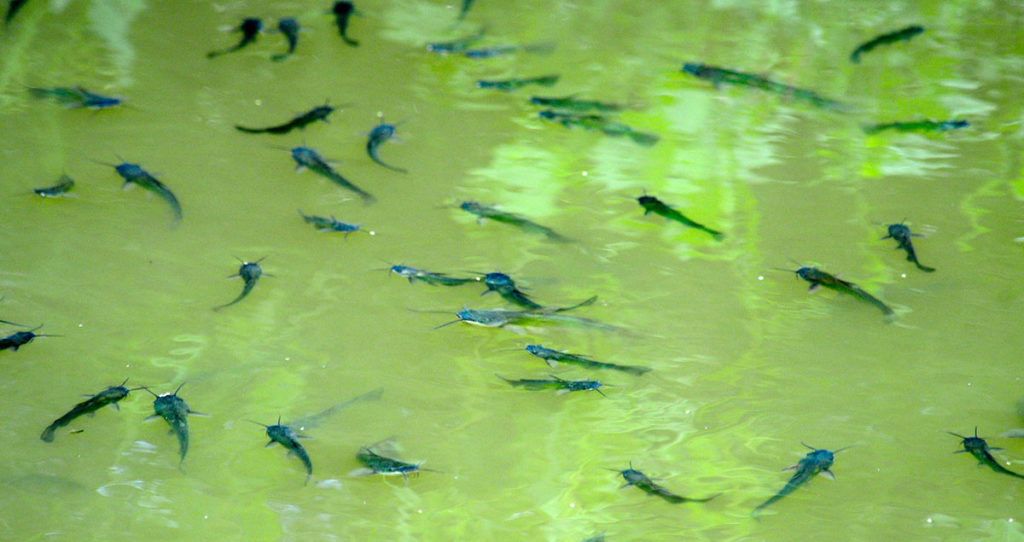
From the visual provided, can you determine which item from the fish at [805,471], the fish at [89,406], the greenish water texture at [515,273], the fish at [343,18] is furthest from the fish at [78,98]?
the fish at [805,471]

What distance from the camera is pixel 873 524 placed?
246 cm

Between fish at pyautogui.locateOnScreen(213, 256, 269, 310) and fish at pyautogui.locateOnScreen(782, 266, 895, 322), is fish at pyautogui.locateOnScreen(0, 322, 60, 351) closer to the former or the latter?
fish at pyautogui.locateOnScreen(213, 256, 269, 310)

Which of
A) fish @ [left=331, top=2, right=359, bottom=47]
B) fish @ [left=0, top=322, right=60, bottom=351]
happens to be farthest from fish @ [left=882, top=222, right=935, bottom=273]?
fish @ [left=0, top=322, right=60, bottom=351]

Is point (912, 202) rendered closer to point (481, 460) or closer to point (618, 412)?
point (618, 412)

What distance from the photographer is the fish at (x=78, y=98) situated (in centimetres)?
317

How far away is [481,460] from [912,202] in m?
1.85

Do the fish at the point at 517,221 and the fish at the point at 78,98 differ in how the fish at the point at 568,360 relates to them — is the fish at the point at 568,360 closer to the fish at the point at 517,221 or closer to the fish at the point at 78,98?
the fish at the point at 517,221

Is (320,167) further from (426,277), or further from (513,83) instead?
(513,83)

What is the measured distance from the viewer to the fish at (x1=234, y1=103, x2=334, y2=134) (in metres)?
3.14

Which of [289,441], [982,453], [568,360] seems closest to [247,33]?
[289,441]

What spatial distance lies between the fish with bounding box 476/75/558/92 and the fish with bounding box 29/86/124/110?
1375 mm

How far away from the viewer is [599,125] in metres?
3.30

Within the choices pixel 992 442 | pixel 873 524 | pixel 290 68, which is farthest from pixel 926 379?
pixel 290 68

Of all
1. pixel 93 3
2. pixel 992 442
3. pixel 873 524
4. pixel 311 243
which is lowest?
pixel 873 524
